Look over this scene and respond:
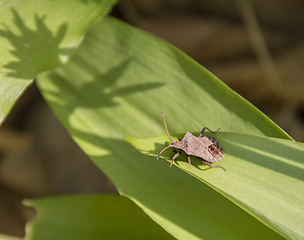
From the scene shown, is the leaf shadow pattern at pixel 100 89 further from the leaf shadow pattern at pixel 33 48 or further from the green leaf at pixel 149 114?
the leaf shadow pattern at pixel 33 48

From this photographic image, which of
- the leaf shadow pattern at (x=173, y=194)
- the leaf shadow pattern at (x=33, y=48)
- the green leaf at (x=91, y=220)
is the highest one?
the leaf shadow pattern at (x=33, y=48)

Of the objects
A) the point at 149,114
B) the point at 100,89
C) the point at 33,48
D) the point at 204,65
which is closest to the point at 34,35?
the point at 33,48

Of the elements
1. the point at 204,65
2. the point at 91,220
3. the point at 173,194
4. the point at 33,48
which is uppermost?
the point at 204,65

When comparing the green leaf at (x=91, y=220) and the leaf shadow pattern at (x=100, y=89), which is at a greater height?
the leaf shadow pattern at (x=100, y=89)

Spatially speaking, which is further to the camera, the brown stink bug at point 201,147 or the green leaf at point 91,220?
the green leaf at point 91,220

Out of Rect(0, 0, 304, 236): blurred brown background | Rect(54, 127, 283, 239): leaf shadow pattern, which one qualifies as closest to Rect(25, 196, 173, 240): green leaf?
Rect(54, 127, 283, 239): leaf shadow pattern

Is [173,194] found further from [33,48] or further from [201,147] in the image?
[33,48]

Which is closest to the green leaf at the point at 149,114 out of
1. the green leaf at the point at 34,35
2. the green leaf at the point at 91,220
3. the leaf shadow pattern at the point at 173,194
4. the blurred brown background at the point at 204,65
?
the leaf shadow pattern at the point at 173,194
